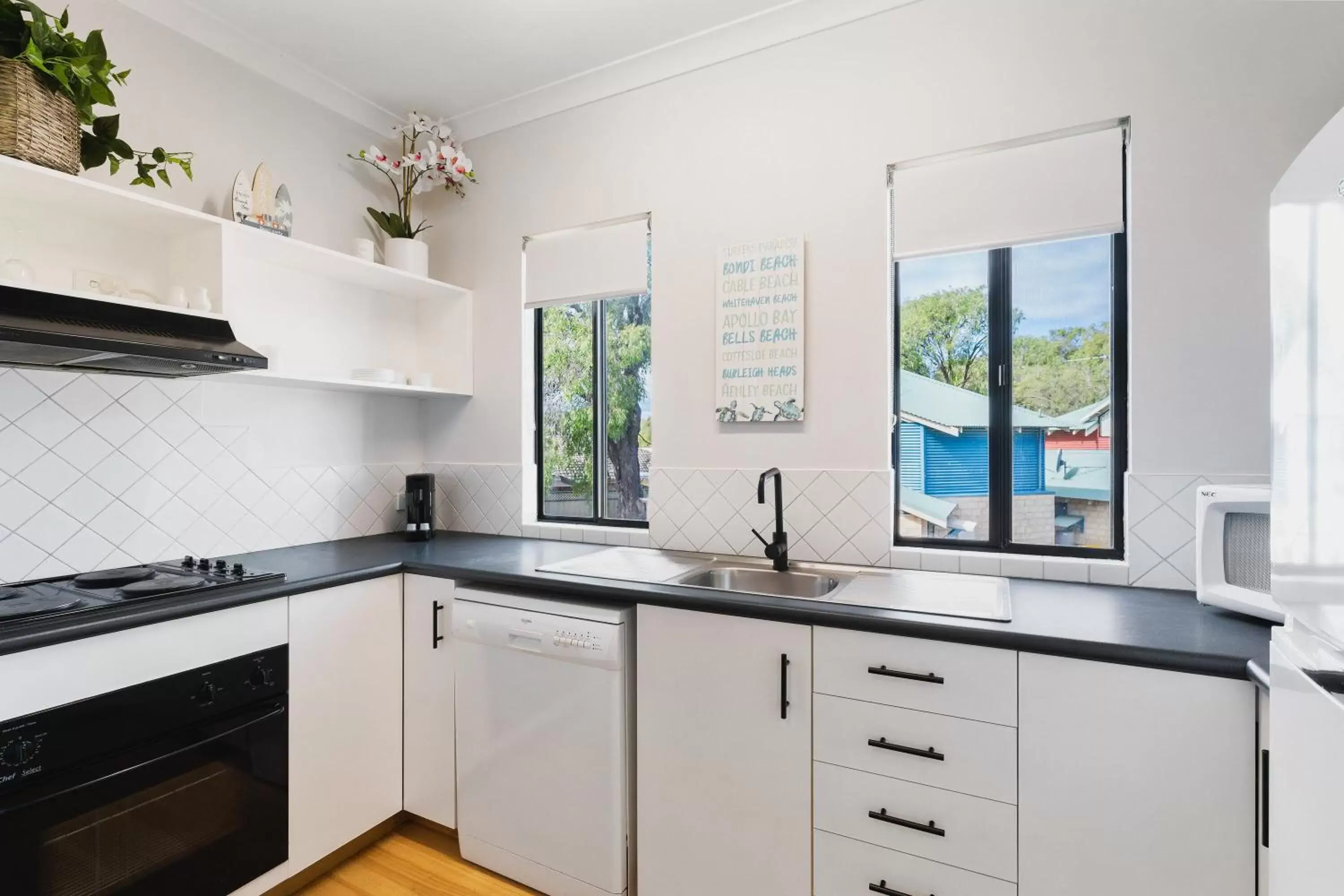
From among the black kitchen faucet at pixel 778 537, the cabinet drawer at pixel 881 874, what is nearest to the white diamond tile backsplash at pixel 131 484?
the black kitchen faucet at pixel 778 537

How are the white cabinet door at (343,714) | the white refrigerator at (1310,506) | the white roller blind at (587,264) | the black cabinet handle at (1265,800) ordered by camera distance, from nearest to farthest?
the white refrigerator at (1310,506), the black cabinet handle at (1265,800), the white cabinet door at (343,714), the white roller blind at (587,264)

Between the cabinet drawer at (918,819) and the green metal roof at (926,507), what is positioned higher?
the green metal roof at (926,507)

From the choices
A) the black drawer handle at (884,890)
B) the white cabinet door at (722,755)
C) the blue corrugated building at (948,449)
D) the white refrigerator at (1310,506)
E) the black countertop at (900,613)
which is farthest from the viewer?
the blue corrugated building at (948,449)

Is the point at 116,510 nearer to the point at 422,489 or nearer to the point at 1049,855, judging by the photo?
the point at 422,489

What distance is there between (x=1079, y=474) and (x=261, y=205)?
2.83 metres

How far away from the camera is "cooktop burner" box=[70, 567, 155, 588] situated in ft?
5.91

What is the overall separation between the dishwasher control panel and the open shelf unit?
1057 millimetres

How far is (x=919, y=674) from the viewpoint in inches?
58.3

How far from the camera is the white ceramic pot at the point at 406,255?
2779 millimetres

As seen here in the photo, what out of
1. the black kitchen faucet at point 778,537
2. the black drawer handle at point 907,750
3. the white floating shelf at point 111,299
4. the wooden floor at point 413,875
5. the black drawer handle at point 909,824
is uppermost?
the white floating shelf at point 111,299

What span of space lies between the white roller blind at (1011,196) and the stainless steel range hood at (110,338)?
79.6 inches

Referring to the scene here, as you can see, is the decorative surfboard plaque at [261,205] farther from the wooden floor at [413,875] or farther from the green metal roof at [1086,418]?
the green metal roof at [1086,418]

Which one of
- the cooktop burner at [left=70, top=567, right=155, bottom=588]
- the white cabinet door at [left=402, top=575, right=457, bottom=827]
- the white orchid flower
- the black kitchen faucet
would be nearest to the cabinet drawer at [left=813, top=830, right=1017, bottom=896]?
the black kitchen faucet

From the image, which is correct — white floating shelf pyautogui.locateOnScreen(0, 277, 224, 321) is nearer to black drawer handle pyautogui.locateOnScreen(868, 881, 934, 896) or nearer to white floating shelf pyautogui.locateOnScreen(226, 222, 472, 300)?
white floating shelf pyautogui.locateOnScreen(226, 222, 472, 300)
